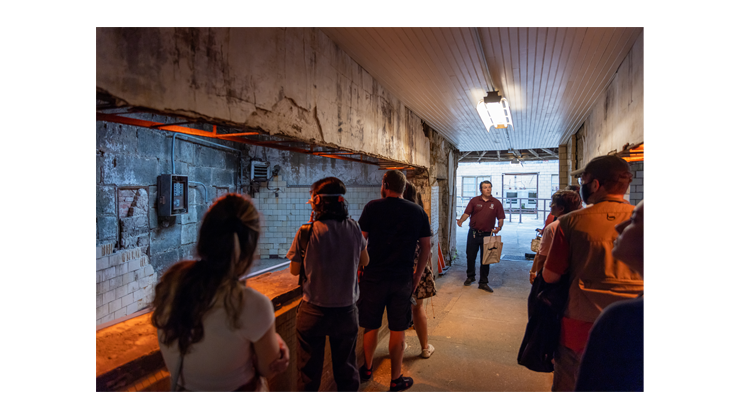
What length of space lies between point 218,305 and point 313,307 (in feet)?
2.43

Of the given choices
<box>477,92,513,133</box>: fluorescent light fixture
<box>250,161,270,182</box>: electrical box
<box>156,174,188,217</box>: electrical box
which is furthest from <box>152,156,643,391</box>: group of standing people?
<box>250,161,270,182</box>: electrical box

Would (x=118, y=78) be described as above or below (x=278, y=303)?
above

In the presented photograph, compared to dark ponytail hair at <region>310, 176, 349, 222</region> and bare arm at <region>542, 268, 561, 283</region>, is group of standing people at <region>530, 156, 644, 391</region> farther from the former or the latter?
dark ponytail hair at <region>310, 176, 349, 222</region>

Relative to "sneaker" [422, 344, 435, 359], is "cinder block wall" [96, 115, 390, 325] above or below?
above

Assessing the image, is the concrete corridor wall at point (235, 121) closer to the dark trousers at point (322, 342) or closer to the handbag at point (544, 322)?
the dark trousers at point (322, 342)

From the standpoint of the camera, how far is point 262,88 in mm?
1698

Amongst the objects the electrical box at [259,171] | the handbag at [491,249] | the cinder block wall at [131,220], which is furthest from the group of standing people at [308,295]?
the electrical box at [259,171]

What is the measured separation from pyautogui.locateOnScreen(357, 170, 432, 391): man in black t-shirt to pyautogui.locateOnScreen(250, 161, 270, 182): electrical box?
422cm

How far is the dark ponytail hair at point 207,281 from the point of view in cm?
115

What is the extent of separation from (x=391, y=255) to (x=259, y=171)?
444cm

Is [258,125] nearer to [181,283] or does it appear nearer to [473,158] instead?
[181,283]

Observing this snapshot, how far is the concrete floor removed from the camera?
2498mm

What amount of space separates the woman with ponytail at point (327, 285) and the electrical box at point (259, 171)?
448 centimetres
